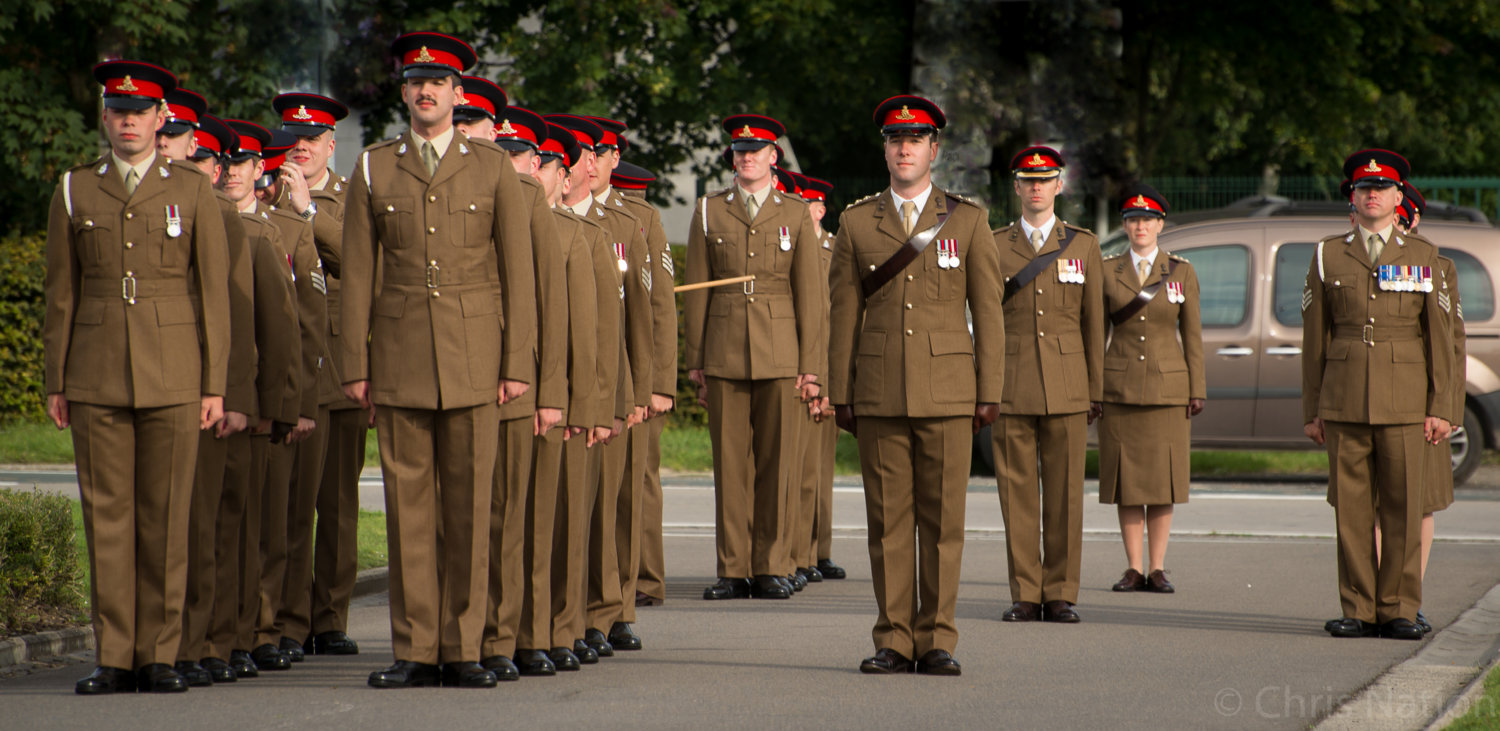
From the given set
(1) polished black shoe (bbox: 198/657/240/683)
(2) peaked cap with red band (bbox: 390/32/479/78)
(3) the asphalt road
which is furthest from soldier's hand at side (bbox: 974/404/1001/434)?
(1) polished black shoe (bbox: 198/657/240/683)

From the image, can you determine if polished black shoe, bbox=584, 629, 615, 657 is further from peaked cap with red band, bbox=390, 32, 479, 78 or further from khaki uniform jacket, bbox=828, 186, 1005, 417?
peaked cap with red band, bbox=390, 32, 479, 78

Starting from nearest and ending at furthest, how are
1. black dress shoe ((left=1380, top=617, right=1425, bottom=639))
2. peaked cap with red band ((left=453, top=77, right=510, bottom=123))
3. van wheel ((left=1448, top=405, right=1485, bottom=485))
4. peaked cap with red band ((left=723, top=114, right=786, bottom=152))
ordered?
peaked cap with red band ((left=453, top=77, right=510, bottom=123))
black dress shoe ((left=1380, top=617, right=1425, bottom=639))
peaked cap with red band ((left=723, top=114, right=786, bottom=152))
van wheel ((left=1448, top=405, right=1485, bottom=485))

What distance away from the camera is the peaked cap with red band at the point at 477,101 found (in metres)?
7.57

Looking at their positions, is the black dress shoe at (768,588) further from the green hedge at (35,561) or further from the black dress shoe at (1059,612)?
the green hedge at (35,561)

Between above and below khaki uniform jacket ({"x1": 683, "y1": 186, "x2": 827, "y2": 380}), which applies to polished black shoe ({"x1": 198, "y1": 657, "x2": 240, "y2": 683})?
below

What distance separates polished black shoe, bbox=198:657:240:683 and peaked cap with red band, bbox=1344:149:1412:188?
216 inches

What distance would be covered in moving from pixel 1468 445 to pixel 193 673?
11582 mm

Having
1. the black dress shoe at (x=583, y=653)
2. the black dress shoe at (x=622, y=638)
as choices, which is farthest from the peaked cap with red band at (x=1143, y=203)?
the black dress shoe at (x=583, y=653)

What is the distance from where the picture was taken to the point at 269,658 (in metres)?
7.72

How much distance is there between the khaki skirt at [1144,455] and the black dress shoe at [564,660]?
3.93m

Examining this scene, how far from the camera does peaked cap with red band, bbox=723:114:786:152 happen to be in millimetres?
10195

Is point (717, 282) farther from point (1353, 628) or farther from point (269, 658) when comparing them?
point (1353, 628)

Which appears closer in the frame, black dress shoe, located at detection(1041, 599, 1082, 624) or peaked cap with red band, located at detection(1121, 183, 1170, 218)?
black dress shoe, located at detection(1041, 599, 1082, 624)

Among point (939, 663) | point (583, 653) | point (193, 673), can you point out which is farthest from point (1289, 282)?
point (193, 673)
